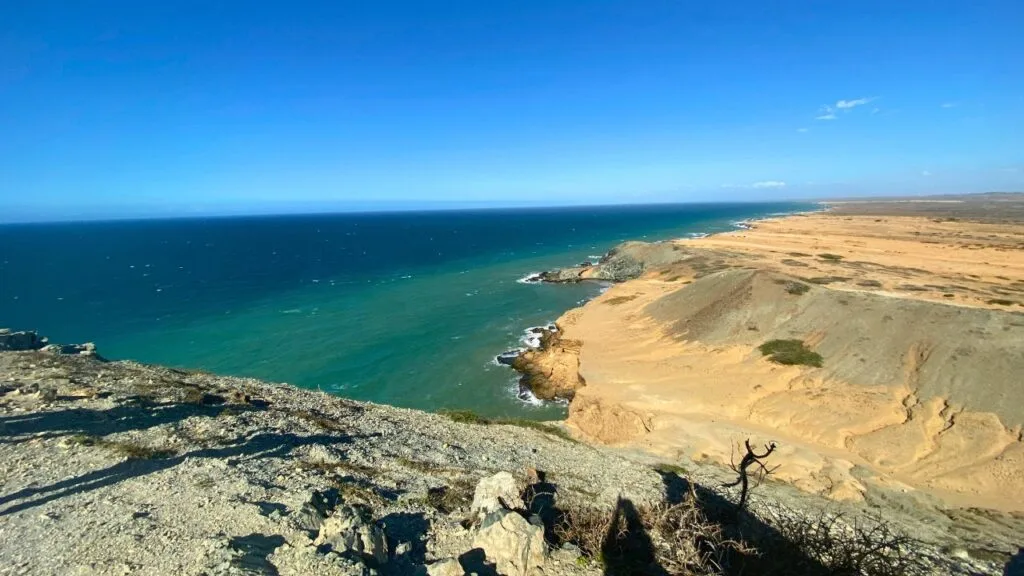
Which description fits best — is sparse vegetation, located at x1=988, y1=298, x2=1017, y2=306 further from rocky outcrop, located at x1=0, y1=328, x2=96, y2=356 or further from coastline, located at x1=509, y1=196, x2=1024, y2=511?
rocky outcrop, located at x1=0, y1=328, x2=96, y2=356

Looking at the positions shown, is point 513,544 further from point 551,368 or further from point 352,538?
point 551,368

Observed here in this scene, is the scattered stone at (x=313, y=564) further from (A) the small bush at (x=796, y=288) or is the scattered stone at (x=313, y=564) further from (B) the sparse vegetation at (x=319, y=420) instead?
(A) the small bush at (x=796, y=288)

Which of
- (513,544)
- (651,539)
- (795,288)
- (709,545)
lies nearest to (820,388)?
(795,288)

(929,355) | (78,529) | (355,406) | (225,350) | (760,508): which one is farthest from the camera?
(225,350)

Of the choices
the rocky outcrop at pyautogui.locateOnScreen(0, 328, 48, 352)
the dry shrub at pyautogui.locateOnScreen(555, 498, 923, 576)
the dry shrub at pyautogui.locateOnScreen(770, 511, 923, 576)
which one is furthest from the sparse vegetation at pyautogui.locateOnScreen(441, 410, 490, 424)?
the rocky outcrop at pyautogui.locateOnScreen(0, 328, 48, 352)

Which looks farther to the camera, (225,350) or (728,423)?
(225,350)

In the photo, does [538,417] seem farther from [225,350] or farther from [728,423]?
[225,350]

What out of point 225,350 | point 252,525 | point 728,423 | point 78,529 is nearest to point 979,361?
point 728,423

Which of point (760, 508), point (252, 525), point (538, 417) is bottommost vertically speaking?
point (538, 417)

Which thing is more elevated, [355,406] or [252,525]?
[252,525]
